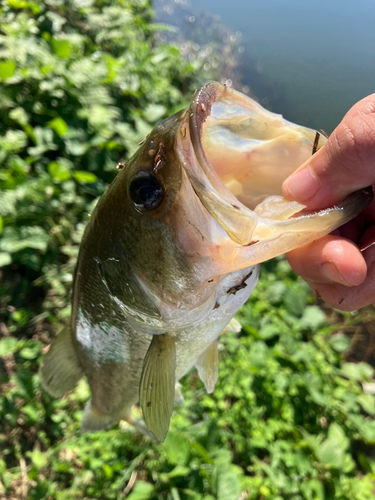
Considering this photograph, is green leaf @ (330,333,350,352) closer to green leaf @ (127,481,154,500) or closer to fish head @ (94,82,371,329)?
green leaf @ (127,481,154,500)

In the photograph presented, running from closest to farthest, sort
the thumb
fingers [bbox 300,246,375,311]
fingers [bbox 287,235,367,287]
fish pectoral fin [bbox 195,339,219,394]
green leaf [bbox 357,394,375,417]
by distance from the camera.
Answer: the thumb, fingers [bbox 287,235,367,287], fingers [bbox 300,246,375,311], fish pectoral fin [bbox 195,339,219,394], green leaf [bbox 357,394,375,417]

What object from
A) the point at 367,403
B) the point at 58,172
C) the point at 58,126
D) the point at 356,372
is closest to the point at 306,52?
the point at 58,126

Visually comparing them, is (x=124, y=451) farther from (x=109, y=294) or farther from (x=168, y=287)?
(x=168, y=287)

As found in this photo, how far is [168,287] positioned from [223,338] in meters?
1.92

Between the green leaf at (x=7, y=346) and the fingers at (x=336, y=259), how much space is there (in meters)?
2.20

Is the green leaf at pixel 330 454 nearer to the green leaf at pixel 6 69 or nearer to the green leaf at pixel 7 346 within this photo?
the green leaf at pixel 7 346

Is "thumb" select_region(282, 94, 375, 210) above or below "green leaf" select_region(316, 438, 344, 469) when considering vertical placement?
above

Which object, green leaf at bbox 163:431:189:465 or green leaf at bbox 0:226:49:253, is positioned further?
green leaf at bbox 0:226:49:253

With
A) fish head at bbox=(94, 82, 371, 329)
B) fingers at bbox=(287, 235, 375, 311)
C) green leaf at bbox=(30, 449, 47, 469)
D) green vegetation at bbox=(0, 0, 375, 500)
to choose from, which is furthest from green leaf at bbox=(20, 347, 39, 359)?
fingers at bbox=(287, 235, 375, 311)

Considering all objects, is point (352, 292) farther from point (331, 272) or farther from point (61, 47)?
point (61, 47)

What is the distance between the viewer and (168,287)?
1.09m

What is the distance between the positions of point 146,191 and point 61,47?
343 centimetres

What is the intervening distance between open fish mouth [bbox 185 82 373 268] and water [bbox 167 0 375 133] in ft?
20.0

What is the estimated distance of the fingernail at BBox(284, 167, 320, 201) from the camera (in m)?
1.12
